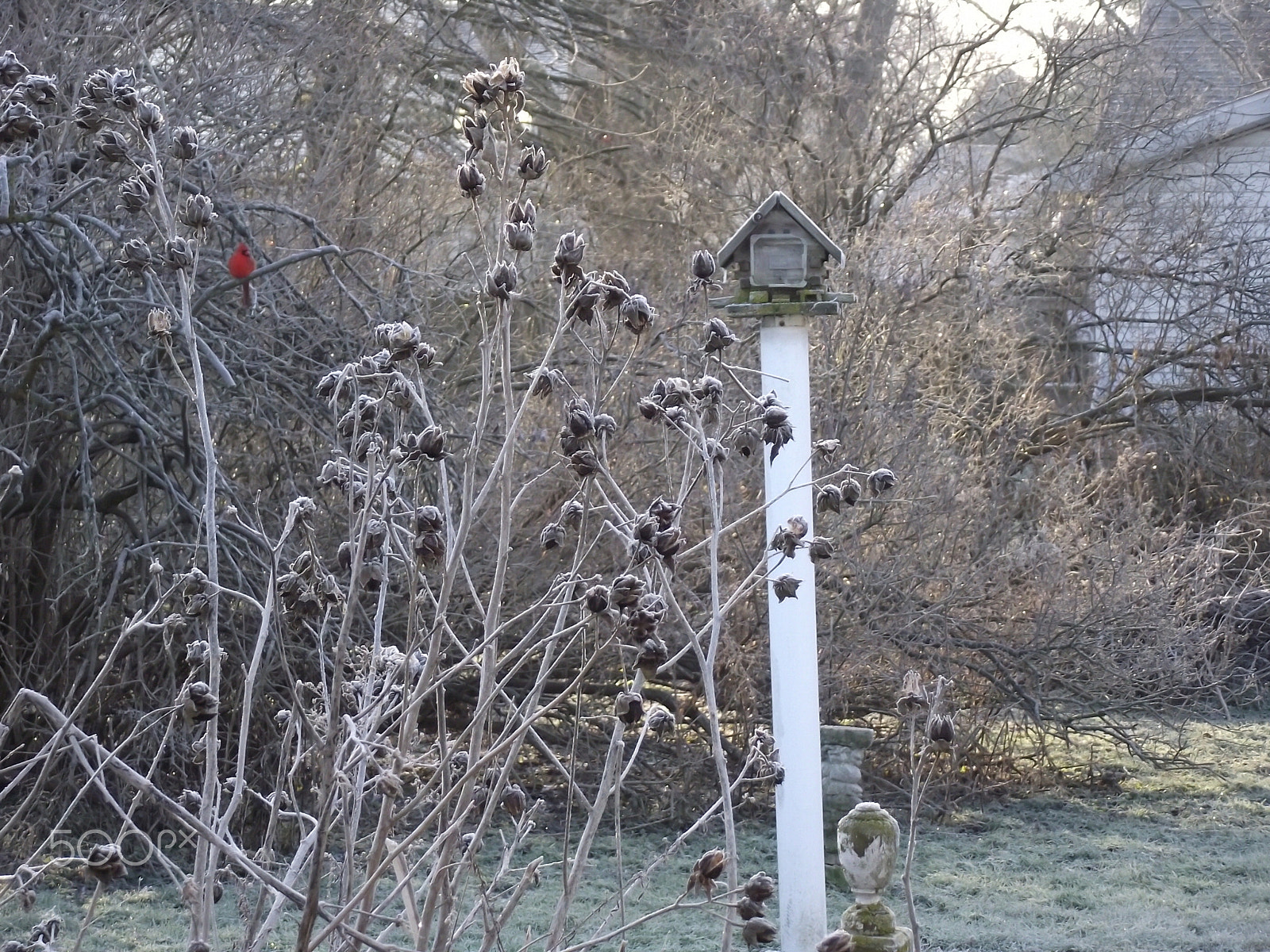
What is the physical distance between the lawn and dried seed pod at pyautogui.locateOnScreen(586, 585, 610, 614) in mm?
2703

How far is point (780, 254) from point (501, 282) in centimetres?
295

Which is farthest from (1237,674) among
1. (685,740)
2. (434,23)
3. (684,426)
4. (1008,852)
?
(684,426)

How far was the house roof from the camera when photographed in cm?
1077

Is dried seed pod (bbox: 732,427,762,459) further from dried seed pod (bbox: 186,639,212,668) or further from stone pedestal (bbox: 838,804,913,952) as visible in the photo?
stone pedestal (bbox: 838,804,913,952)

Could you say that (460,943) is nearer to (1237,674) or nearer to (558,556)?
(558,556)

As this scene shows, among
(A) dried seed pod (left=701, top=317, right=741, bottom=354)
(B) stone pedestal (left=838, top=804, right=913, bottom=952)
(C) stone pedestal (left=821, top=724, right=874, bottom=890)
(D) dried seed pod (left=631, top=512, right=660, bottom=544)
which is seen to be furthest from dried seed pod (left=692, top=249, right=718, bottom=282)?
(C) stone pedestal (left=821, top=724, right=874, bottom=890)

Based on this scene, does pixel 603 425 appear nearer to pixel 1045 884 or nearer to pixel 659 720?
pixel 659 720

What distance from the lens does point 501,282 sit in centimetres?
182

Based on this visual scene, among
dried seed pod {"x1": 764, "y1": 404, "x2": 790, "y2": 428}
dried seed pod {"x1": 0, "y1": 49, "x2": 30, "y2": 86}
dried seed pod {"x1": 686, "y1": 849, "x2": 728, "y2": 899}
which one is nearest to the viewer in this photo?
dried seed pod {"x1": 686, "y1": 849, "x2": 728, "y2": 899}

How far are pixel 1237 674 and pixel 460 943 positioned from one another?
20.3ft

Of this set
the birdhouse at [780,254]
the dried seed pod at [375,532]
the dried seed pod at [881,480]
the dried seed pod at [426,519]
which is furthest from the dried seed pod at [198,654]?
the birdhouse at [780,254]

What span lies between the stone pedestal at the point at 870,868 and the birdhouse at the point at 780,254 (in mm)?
1754

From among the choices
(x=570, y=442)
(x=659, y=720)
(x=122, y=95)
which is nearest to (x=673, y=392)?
(x=570, y=442)

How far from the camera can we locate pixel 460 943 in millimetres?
5055
